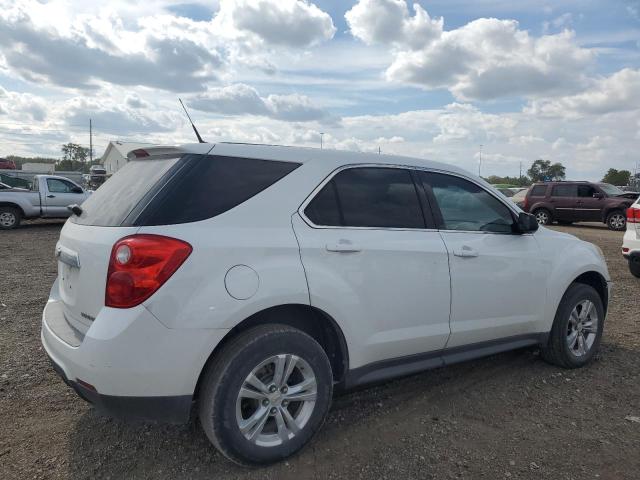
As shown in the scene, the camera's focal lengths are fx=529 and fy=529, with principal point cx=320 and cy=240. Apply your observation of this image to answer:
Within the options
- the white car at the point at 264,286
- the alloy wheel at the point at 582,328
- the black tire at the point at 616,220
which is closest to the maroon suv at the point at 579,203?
the black tire at the point at 616,220

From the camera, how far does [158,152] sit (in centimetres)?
304

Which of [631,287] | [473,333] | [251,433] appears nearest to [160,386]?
[251,433]

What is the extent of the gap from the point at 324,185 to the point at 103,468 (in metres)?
1.95

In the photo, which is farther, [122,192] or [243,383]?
[122,192]

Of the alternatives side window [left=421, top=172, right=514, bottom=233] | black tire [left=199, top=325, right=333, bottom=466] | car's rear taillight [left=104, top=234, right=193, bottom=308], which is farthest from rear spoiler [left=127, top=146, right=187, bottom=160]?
side window [left=421, top=172, right=514, bottom=233]

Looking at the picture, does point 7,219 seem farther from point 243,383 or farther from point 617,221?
point 617,221

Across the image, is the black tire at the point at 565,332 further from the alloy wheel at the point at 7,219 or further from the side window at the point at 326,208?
the alloy wheel at the point at 7,219

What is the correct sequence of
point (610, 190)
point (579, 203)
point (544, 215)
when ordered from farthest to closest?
point (544, 215) < point (579, 203) < point (610, 190)

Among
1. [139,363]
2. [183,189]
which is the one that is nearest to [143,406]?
[139,363]

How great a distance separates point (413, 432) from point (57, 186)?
15.2 m

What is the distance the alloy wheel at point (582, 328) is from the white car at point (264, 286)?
0.92 metres

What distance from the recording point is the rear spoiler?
9.54 feet

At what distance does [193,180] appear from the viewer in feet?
8.99

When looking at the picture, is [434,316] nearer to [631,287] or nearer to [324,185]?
[324,185]
